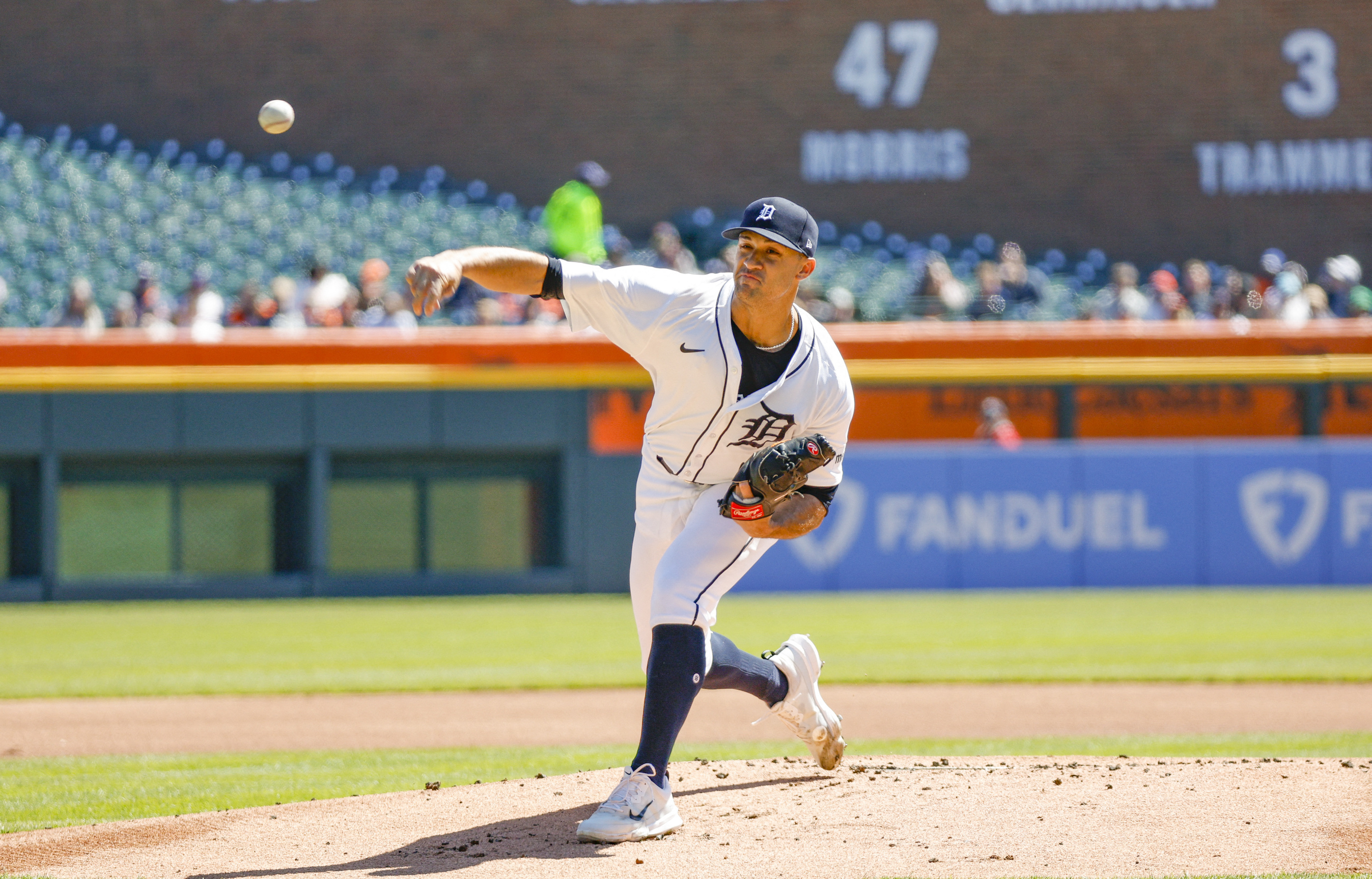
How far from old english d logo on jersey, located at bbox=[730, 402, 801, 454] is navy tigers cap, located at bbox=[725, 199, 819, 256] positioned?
0.43 meters

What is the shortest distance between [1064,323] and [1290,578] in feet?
10.0

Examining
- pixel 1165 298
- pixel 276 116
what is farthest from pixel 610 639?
pixel 1165 298

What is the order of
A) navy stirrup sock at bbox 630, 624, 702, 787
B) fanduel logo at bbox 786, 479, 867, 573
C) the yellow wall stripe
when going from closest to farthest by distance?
navy stirrup sock at bbox 630, 624, 702, 787
the yellow wall stripe
fanduel logo at bbox 786, 479, 867, 573

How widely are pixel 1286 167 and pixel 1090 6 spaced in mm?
3193

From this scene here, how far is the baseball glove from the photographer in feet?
13.0

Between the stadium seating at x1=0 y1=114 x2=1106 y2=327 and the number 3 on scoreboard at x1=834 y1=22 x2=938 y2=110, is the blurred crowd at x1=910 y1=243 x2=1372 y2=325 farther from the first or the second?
the number 3 on scoreboard at x1=834 y1=22 x2=938 y2=110

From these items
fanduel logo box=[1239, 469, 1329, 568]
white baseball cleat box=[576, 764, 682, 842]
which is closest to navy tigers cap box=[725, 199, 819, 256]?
white baseball cleat box=[576, 764, 682, 842]

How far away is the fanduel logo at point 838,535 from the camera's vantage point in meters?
13.1

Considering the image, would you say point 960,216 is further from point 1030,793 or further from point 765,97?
point 1030,793

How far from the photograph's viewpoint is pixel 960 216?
769 inches

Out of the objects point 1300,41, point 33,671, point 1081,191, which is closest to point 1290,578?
point 1081,191

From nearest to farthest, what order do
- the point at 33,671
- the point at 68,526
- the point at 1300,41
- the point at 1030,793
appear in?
the point at 1030,793 → the point at 33,671 → the point at 68,526 → the point at 1300,41

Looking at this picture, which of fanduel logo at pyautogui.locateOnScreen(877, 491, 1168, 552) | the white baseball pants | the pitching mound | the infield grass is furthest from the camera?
fanduel logo at pyautogui.locateOnScreen(877, 491, 1168, 552)

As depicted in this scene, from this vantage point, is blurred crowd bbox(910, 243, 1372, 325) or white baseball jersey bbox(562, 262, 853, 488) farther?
blurred crowd bbox(910, 243, 1372, 325)
